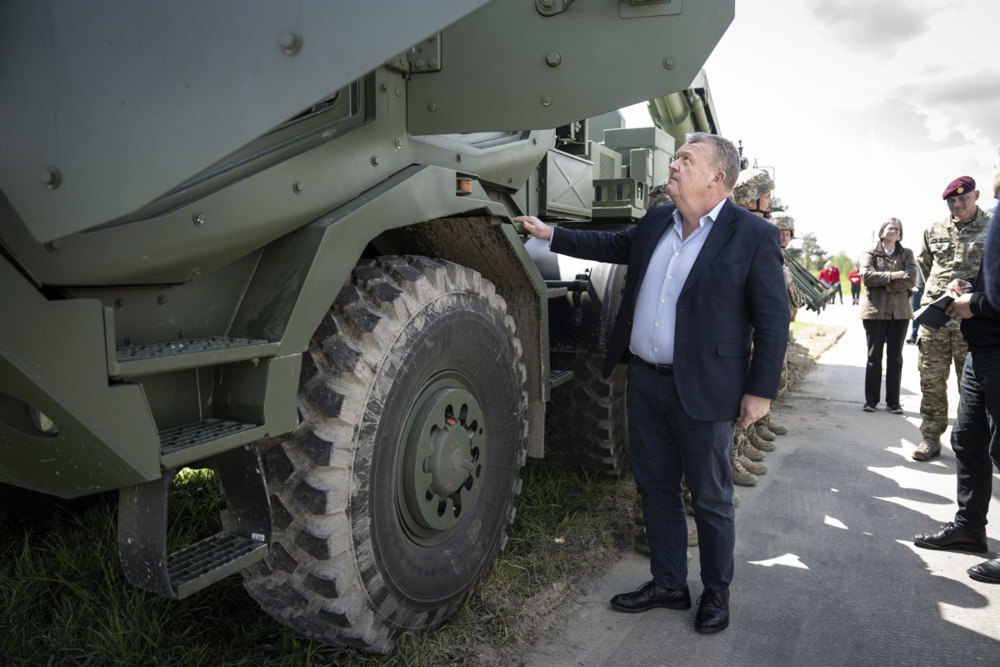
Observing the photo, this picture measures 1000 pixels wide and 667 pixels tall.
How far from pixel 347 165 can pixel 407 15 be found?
704 mm

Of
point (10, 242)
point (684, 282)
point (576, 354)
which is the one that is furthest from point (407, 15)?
point (576, 354)

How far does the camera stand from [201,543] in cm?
187

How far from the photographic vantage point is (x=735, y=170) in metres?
2.77

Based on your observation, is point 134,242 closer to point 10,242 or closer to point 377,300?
point 10,242

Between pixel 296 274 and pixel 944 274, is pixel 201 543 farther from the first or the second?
pixel 944 274

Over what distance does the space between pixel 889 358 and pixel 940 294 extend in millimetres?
2110

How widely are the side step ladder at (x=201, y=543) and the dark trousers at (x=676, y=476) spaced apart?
1595 mm

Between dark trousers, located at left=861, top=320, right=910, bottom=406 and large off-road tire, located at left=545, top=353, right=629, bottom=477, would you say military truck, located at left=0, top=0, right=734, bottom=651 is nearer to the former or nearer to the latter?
large off-road tire, located at left=545, top=353, right=629, bottom=477

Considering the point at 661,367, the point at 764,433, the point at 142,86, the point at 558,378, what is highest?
the point at 142,86

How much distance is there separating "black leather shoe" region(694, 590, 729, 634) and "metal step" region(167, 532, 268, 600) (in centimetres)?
177

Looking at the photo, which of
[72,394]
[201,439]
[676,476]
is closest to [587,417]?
[676,476]

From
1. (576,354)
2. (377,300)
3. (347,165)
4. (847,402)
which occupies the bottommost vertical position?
(847,402)

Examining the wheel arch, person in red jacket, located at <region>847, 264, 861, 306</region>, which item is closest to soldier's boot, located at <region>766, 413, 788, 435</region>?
the wheel arch

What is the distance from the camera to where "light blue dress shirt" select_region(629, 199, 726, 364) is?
2.79m
